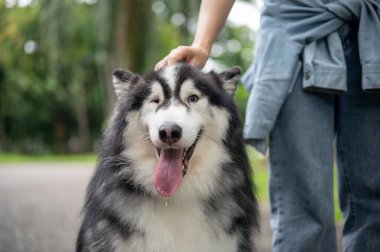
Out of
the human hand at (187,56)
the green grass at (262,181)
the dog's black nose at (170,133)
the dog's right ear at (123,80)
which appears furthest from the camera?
Result: the green grass at (262,181)

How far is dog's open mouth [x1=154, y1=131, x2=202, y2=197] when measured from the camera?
275 centimetres

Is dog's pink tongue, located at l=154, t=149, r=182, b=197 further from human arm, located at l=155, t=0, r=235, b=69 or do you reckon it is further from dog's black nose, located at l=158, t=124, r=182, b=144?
human arm, located at l=155, t=0, r=235, b=69

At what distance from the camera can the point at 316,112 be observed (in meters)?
2.75

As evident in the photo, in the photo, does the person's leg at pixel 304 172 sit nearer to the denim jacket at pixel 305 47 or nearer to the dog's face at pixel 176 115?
the denim jacket at pixel 305 47

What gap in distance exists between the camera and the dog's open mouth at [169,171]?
2752 mm

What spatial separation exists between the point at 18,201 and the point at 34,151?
35353mm

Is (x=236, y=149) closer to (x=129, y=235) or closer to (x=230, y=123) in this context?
(x=230, y=123)

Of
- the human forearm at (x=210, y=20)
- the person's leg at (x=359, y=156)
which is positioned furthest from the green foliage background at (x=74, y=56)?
the person's leg at (x=359, y=156)

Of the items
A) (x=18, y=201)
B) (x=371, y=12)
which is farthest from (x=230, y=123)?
(x=18, y=201)

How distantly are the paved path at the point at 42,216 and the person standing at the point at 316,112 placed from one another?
0.71 metres

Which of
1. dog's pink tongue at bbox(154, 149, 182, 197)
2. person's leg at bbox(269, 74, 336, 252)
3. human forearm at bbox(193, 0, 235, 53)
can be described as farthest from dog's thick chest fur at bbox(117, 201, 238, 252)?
human forearm at bbox(193, 0, 235, 53)

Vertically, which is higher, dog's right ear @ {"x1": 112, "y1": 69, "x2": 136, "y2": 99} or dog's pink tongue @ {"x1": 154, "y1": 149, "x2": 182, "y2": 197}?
dog's right ear @ {"x1": 112, "y1": 69, "x2": 136, "y2": 99}

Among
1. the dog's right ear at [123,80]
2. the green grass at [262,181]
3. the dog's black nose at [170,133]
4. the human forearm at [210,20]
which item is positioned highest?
the human forearm at [210,20]

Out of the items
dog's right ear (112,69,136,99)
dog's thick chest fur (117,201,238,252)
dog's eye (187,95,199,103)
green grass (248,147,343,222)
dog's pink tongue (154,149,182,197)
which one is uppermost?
dog's right ear (112,69,136,99)
